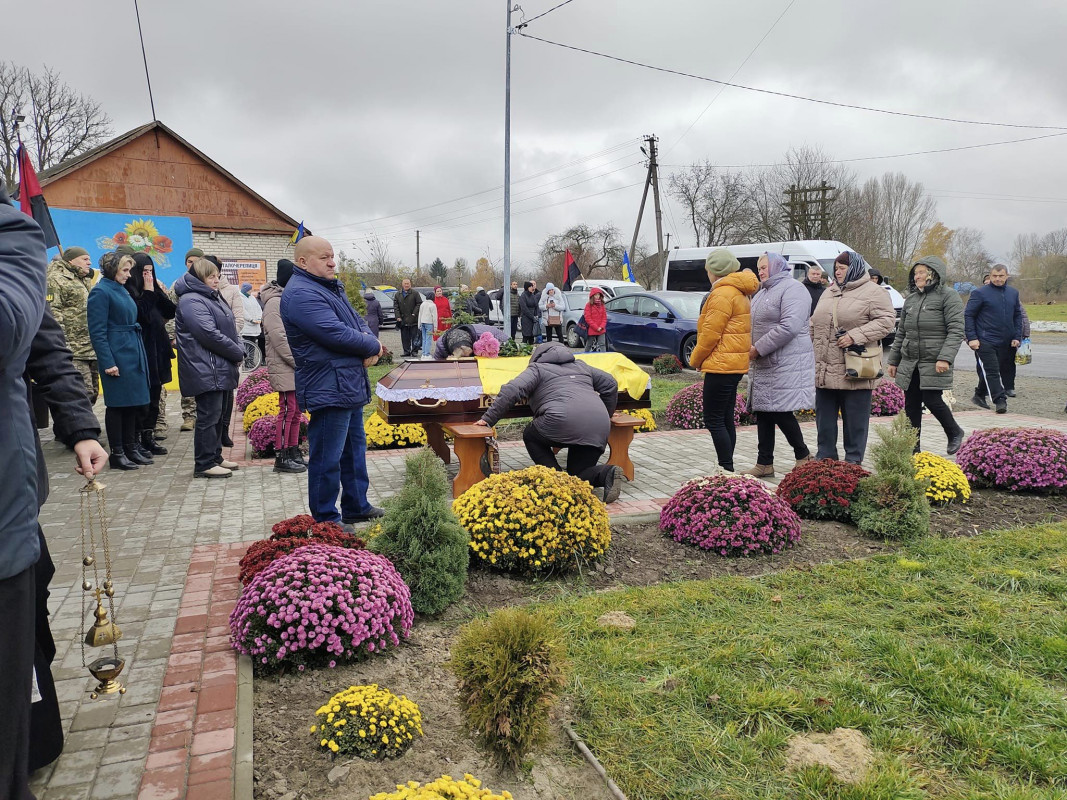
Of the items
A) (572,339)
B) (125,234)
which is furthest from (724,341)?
(572,339)

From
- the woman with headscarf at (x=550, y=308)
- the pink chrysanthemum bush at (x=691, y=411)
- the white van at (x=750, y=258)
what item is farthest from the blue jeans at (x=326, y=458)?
the woman with headscarf at (x=550, y=308)

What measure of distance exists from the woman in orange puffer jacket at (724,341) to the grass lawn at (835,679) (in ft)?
6.97

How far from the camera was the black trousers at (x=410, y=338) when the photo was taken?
18188mm

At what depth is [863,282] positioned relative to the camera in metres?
6.00

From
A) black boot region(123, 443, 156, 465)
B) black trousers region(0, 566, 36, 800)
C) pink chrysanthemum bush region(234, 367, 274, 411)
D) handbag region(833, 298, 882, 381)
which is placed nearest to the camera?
black trousers region(0, 566, 36, 800)

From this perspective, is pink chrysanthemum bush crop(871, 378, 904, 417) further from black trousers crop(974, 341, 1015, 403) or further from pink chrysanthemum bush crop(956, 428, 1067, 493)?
pink chrysanthemum bush crop(956, 428, 1067, 493)

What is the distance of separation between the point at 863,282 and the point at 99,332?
267 inches

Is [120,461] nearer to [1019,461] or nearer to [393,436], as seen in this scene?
[393,436]

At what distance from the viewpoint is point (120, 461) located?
683 centimetres

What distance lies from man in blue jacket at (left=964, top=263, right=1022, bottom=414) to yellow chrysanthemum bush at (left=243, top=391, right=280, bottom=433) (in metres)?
9.24

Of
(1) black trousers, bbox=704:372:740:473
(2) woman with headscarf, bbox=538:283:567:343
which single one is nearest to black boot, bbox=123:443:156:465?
(1) black trousers, bbox=704:372:740:473

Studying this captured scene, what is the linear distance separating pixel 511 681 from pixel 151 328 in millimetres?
6859

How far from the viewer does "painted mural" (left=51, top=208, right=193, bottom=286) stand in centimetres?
1203

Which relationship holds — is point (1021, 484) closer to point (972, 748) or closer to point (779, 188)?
point (972, 748)
